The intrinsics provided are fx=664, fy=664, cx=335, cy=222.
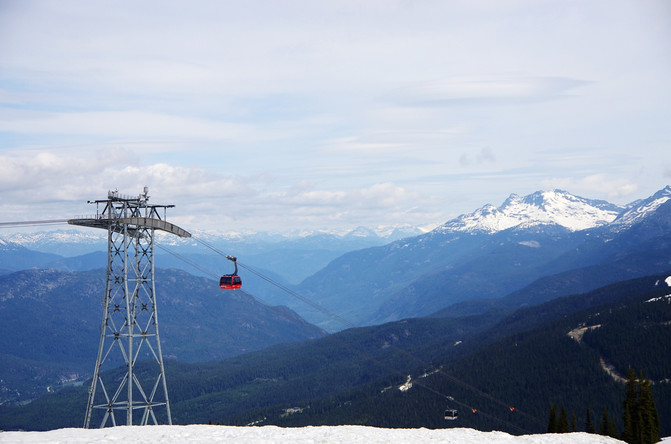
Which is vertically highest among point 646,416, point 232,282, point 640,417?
point 232,282

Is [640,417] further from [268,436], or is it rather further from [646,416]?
[268,436]

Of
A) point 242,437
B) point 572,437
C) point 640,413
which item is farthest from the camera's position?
point 640,413

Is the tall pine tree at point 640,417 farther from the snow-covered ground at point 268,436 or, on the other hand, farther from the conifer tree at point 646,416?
the snow-covered ground at point 268,436

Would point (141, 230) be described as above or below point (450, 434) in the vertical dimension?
above

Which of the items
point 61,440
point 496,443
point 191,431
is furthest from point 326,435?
point 61,440

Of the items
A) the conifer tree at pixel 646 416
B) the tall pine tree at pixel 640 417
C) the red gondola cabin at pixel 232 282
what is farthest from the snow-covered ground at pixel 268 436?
the tall pine tree at pixel 640 417

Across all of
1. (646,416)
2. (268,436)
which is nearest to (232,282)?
(268,436)

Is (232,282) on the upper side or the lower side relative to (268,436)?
upper

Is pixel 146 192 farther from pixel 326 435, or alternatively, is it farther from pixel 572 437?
pixel 572 437
